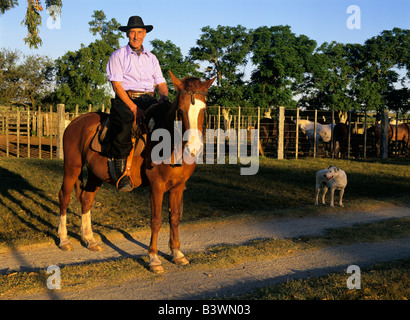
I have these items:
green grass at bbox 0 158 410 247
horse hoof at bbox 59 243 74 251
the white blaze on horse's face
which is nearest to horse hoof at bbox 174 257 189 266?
the white blaze on horse's face

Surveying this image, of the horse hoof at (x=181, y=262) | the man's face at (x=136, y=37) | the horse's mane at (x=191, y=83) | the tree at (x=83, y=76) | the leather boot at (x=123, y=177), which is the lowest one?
the horse hoof at (x=181, y=262)

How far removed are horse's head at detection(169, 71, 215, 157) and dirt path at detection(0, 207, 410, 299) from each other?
1.70 metres

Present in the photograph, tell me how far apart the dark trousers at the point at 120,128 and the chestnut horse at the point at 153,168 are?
0.26 metres

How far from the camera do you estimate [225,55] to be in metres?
57.5

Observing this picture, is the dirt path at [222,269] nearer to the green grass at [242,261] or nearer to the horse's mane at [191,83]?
the green grass at [242,261]

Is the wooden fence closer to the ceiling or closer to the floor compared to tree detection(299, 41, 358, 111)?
closer to the floor

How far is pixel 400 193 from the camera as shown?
13.0 meters

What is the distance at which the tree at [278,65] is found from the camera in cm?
5250

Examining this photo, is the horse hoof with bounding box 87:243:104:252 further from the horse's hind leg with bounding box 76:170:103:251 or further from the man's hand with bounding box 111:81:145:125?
the man's hand with bounding box 111:81:145:125

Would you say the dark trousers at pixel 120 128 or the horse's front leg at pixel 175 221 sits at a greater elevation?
the dark trousers at pixel 120 128

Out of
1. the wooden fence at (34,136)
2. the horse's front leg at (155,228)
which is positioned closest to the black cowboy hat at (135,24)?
the horse's front leg at (155,228)

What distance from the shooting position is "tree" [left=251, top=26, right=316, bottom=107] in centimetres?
5250

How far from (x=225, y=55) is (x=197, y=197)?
48.2 m
